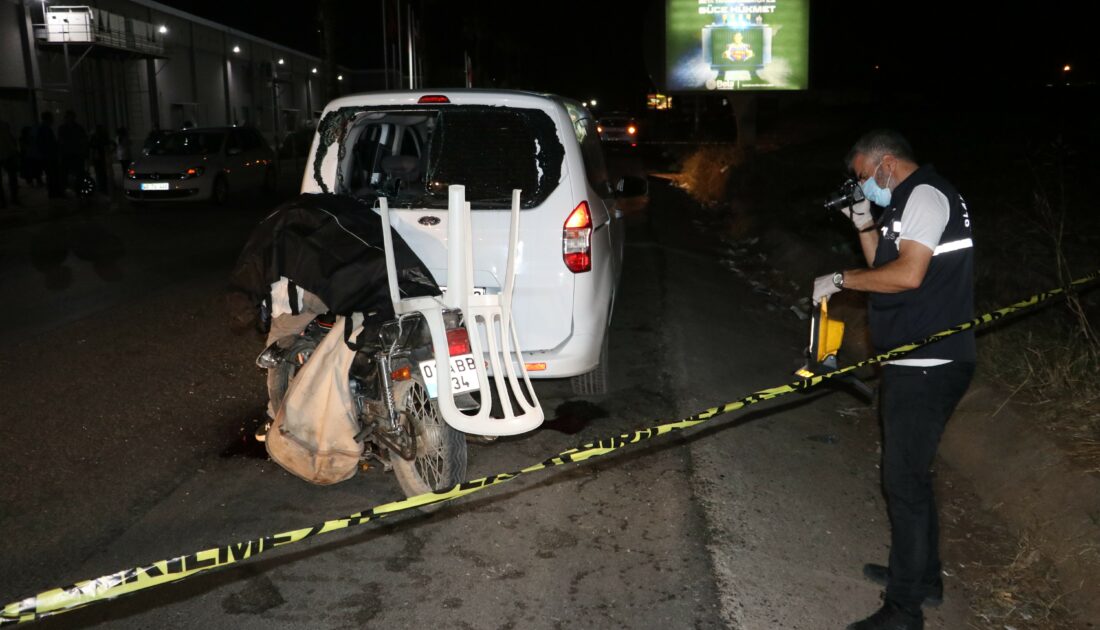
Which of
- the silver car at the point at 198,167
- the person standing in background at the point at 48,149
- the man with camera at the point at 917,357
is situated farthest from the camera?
the person standing in background at the point at 48,149

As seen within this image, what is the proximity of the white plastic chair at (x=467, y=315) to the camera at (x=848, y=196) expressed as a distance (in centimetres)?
152

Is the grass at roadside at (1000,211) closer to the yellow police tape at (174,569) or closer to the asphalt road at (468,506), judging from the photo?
the asphalt road at (468,506)

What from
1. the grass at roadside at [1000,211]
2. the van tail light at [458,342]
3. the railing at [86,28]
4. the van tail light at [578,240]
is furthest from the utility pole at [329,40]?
the van tail light at [458,342]

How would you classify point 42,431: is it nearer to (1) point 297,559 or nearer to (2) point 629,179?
(1) point 297,559

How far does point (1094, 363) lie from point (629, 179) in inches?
135

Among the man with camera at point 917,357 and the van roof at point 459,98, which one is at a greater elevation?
the van roof at point 459,98

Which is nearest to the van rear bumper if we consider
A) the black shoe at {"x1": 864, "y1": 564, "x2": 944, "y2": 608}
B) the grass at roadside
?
the grass at roadside

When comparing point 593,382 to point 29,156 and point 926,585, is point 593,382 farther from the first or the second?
point 29,156

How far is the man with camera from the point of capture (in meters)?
3.81

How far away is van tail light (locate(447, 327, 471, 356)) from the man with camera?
1.78m

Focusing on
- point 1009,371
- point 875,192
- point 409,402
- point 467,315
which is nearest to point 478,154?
point 467,315

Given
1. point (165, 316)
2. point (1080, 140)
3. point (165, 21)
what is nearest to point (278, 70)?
point (165, 21)

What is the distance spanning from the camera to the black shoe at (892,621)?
3818 millimetres

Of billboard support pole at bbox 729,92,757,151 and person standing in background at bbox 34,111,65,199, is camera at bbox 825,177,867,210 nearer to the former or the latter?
person standing in background at bbox 34,111,65,199
